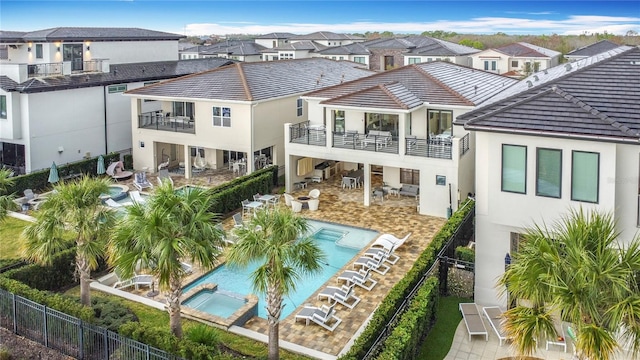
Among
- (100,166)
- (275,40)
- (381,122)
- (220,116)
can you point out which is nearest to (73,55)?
(100,166)

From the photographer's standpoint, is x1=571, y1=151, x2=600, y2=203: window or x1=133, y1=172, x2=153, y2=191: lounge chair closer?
x1=571, y1=151, x2=600, y2=203: window

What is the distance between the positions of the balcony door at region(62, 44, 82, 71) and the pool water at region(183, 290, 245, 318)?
24.3m

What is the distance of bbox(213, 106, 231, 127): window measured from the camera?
30984mm

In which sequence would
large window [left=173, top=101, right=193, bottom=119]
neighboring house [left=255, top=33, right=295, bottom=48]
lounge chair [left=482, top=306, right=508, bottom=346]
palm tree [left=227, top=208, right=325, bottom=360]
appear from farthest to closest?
neighboring house [left=255, top=33, right=295, bottom=48] < large window [left=173, top=101, right=193, bottom=119] < lounge chair [left=482, top=306, right=508, bottom=346] < palm tree [left=227, top=208, right=325, bottom=360]

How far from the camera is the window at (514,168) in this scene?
1556 cm

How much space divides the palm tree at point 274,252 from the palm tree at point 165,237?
0.85 metres

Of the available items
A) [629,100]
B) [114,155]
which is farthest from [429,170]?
[114,155]

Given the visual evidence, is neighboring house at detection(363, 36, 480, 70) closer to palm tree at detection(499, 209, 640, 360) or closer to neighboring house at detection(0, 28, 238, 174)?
neighboring house at detection(0, 28, 238, 174)

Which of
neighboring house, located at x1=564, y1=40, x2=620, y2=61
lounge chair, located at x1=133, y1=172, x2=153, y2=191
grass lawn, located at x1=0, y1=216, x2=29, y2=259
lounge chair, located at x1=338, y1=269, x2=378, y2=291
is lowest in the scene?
lounge chair, located at x1=338, y1=269, x2=378, y2=291

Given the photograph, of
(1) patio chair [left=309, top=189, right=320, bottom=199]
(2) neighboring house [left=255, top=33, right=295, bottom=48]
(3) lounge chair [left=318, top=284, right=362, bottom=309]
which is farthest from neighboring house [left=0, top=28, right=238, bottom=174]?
(2) neighboring house [left=255, top=33, right=295, bottom=48]

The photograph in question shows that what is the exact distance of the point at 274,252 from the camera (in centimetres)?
1191

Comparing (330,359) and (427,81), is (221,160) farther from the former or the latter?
(330,359)

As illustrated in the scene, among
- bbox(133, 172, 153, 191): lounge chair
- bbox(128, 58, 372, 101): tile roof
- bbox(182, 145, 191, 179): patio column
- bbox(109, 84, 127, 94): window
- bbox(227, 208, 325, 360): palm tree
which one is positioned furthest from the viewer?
bbox(109, 84, 127, 94): window

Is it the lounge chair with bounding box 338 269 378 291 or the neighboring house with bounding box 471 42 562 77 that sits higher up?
the neighboring house with bounding box 471 42 562 77
